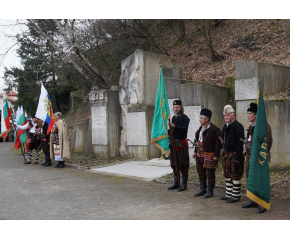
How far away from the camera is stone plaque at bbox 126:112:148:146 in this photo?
430 inches

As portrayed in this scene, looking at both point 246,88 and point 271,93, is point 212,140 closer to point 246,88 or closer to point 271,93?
point 246,88

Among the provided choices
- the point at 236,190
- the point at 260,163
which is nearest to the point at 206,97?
the point at 236,190

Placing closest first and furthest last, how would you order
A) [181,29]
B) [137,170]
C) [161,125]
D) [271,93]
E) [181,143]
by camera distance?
[181,143], [161,125], [271,93], [137,170], [181,29]

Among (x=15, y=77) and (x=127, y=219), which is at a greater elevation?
(x=15, y=77)

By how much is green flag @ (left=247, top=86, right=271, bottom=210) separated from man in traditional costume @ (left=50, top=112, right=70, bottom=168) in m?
7.14

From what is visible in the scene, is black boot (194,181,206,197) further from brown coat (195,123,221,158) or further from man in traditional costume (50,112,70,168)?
man in traditional costume (50,112,70,168)

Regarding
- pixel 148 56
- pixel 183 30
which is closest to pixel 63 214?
pixel 148 56

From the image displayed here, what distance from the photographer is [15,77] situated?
22.8 metres

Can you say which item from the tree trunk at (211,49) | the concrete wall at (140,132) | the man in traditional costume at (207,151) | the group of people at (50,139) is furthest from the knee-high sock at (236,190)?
the tree trunk at (211,49)

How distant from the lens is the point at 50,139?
10.8 m

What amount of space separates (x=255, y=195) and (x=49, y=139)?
8296 mm

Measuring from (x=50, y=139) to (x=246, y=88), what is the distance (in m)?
6.90

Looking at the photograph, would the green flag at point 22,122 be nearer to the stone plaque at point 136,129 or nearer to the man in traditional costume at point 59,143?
the man in traditional costume at point 59,143

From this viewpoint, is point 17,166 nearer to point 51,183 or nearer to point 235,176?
point 51,183
